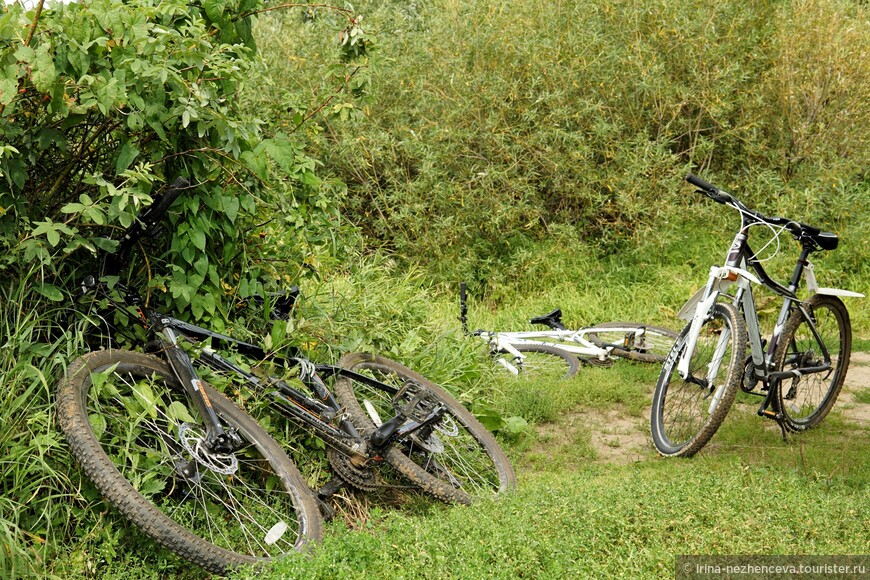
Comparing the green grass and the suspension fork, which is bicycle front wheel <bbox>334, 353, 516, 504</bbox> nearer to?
the green grass

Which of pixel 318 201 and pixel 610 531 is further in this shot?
pixel 318 201

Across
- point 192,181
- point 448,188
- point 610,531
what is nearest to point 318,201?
point 192,181

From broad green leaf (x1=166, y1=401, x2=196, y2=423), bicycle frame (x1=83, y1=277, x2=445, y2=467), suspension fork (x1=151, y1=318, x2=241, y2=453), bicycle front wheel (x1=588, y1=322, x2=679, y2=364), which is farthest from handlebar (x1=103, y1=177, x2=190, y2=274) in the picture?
bicycle front wheel (x1=588, y1=322, x2=679, y2=364)

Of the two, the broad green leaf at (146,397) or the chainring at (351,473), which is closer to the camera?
the broad green leaf at (146,397)

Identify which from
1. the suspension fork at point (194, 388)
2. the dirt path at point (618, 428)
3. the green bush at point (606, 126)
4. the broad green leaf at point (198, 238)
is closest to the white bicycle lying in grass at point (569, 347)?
the dirt path at point (618, 428)

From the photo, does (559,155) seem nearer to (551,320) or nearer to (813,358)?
(551,320)

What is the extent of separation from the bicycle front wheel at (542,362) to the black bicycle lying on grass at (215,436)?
2147 mm

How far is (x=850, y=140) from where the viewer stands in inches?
372

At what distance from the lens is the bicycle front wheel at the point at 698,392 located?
492cm

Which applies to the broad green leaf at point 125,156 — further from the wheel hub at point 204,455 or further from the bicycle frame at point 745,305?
the bicycle frame at point 745,305

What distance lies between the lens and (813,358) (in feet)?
18.2

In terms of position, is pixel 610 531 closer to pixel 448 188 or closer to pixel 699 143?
pixel 448 188

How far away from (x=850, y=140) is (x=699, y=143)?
4.91 feet

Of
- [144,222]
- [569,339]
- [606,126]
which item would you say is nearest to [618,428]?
[569,339]
